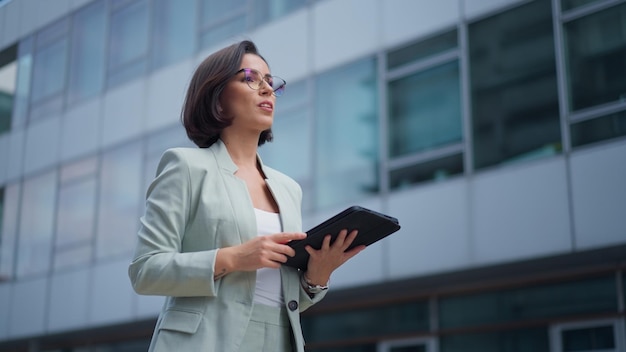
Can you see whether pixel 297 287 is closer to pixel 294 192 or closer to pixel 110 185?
pixel 294 192

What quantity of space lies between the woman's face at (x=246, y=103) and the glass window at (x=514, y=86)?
316 inches

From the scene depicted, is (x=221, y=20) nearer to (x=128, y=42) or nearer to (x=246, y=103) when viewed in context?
(x=128, y=42)

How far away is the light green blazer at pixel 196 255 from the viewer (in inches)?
100

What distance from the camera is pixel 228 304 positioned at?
2600 millimetres

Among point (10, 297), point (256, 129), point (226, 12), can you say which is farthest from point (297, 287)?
point (10, 297)

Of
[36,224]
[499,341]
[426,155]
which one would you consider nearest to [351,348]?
[499,341]

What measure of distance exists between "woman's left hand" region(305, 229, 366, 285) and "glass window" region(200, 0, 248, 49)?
1233cm

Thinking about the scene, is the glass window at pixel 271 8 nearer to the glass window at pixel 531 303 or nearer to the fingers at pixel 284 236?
the glass window at pixel 531 303

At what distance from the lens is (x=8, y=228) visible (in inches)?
786

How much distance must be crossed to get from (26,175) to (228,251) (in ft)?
59.1

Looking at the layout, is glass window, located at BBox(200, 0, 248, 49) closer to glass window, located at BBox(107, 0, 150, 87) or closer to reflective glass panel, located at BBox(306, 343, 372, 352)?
glass window, located at BBox(107, 0, 150, 87)

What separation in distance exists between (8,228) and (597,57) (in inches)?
537

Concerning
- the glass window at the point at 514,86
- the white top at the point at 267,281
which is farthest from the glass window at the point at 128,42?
the white top at the point at 267,281

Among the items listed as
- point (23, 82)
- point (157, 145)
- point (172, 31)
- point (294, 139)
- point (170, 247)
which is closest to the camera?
point (170, 247)
